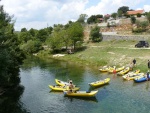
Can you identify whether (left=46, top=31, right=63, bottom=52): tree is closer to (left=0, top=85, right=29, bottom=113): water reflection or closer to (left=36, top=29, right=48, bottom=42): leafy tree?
(left=36, top=29, right=48, bottom=42): leafy tree

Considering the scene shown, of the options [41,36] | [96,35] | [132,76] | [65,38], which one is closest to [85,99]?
[132,76]

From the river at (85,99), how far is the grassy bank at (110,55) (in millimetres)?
8612

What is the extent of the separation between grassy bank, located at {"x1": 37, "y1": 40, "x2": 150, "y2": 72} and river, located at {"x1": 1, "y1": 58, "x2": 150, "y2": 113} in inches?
339

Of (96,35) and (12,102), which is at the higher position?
(96,35)

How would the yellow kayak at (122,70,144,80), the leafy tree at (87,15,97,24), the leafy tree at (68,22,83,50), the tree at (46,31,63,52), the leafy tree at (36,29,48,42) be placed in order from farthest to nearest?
the leafy tree at (87,15,97,24) → the leafy tree at (36,29,48,42) → the tree at (46,31,63,52) → the leafy tree at (68,22,83,50) → the yellow kayak at (122,70,144,80)

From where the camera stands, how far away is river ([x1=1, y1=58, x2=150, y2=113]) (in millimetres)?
35406

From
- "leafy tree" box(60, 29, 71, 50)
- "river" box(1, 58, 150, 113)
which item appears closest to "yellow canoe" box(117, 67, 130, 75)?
"river" box(1, 58, 150, 113)

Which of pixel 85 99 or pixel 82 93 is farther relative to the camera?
pixel 82 93

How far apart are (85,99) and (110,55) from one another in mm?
32718

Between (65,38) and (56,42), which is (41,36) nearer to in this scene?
(56,42)

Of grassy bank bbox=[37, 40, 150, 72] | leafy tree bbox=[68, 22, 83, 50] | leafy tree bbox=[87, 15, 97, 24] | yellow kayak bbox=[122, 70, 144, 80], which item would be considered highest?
leafy tree bbox=[87, 15, 97, 24]

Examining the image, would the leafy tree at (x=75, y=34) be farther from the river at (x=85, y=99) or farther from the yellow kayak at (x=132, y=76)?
the yellow kayak at (x=132, y=76)

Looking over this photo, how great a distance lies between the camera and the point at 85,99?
39.8m

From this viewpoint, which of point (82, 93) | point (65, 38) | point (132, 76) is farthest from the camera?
point (65, 38)
